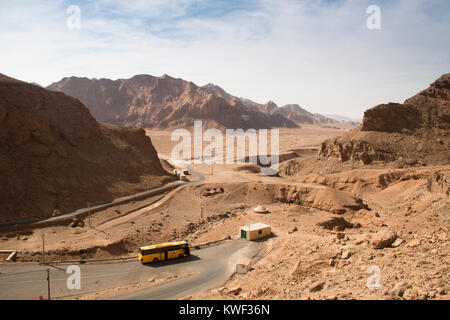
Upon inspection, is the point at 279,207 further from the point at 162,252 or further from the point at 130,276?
the point at 130,276

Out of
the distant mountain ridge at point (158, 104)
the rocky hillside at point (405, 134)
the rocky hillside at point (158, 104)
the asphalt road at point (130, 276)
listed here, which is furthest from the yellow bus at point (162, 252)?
the distant mountain ridge at point (158, 104)

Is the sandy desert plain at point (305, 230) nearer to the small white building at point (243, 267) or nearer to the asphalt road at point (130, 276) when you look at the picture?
the small white building at point (243, 267)

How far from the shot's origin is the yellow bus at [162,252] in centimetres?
2297

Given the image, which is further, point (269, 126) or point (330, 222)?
point (269, 126)

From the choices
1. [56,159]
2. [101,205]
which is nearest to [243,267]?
[101,205]

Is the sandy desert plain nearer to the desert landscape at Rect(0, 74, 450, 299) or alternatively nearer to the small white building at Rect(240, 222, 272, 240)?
the desert landscape at Rect(0, 74, 450, 299)

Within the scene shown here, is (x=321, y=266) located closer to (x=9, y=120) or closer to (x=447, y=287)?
(x=447, y=287)

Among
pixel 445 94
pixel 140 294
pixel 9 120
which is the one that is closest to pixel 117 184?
pixel 9 120

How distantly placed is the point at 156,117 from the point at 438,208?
147m

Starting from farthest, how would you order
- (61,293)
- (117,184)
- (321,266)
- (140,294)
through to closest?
(117,184) < (61,293) < (140,294) < (321,266)

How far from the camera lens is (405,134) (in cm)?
6053

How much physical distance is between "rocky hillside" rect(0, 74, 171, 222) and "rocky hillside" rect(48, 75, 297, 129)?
99.6 meters

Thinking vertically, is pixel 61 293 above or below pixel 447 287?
below

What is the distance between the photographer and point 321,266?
16.2 meters
